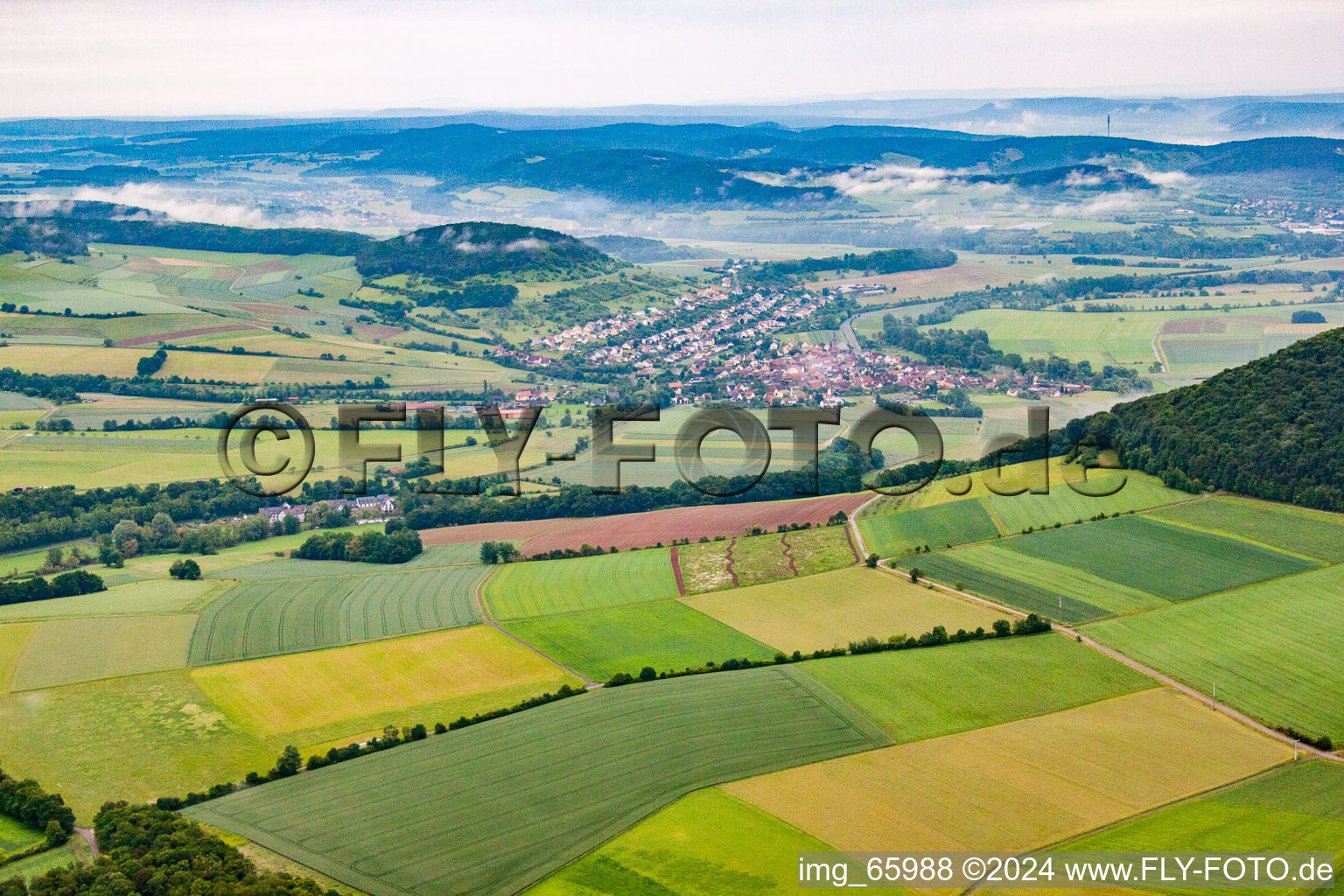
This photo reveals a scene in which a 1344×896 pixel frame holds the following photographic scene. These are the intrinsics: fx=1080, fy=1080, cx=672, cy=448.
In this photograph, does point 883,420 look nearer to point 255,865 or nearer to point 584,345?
point 584,345

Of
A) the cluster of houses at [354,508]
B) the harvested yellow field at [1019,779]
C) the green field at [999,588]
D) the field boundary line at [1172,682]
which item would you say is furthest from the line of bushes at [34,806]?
the green field at [999,588]

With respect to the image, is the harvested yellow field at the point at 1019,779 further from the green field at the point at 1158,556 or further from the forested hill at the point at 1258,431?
the forested hill at the point at 1258,431

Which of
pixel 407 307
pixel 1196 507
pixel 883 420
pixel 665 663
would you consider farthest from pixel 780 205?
pixel 665 663

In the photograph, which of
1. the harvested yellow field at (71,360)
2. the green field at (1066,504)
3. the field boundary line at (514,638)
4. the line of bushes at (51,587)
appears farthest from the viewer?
the harvested yellow field at (71,360)

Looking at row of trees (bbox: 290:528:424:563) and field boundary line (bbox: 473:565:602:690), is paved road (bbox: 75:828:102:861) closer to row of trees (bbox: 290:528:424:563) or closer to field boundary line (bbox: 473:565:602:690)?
field boundary line (bbox: 473:565:602:690)

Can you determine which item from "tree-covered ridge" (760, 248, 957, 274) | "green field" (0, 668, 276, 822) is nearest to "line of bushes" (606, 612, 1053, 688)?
"green field" (0, 668, 276, 822)

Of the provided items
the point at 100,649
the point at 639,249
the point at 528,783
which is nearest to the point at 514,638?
the point at 528,783
